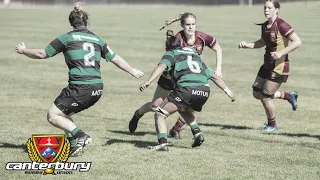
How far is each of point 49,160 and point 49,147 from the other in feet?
0.56

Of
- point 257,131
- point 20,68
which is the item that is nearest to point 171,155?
point 257,131

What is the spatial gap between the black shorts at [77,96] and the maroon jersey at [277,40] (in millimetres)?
3543

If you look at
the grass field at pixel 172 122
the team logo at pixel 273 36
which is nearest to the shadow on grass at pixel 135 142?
the grass field at pixel 172 122

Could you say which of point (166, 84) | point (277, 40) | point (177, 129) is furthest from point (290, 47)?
point (177, 129)

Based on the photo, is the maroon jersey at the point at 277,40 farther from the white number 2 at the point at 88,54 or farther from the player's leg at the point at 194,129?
the white number 2 at the point at 88,54

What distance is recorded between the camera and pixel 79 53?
8.73m

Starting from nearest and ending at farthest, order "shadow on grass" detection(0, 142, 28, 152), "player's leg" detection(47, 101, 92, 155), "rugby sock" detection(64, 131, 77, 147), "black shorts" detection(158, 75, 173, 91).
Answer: "player's leg" detection(47, 101, 92, 155) < "rugby sock" detection(64, 131, 77, 147) < "shadow on grass" detection(0, 142, 28, 152) < "black shorts" detection(158, 75, 173, 91)

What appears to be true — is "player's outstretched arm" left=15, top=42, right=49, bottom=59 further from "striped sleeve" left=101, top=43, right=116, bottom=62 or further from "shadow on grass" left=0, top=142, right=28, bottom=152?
"shadow on grass" left=0, top=142, right=28, bottom=152

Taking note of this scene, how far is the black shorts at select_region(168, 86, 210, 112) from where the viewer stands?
920 centimetres

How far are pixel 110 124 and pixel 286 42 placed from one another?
10.6 feet

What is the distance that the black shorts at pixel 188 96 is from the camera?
30.2 ft

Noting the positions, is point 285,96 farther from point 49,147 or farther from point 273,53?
point 49,147

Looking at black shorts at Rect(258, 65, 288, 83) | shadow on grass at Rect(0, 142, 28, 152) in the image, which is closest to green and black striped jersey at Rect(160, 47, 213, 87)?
shadow on grass at Rect(0, 142, 28, 152)

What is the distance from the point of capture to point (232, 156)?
30.2 feet
